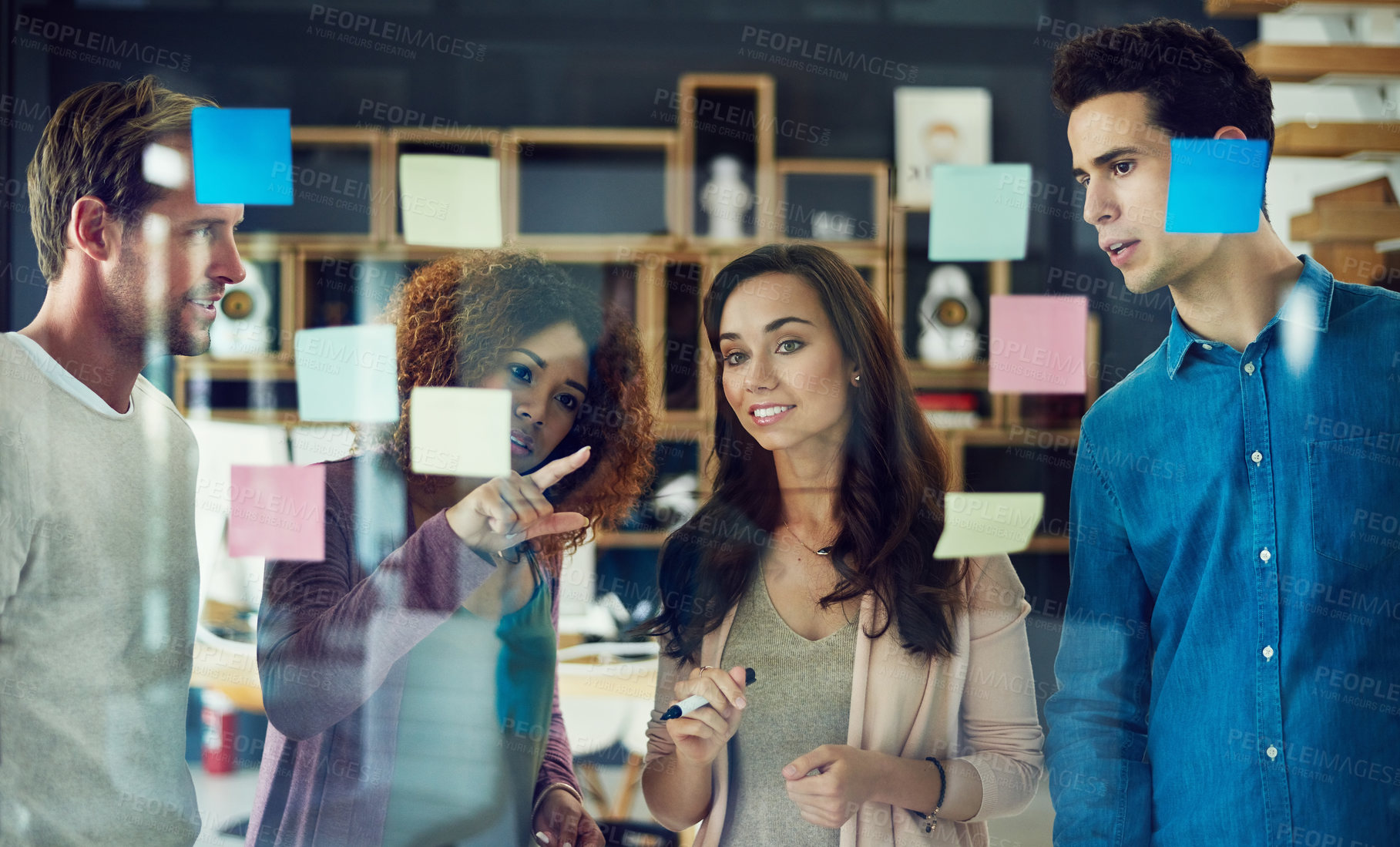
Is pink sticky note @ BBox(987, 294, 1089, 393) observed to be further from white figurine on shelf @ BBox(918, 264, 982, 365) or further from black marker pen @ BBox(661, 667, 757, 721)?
black marker pen @ BBox(661, 667, 757, 721)

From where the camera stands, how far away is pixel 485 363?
1204 millimetres

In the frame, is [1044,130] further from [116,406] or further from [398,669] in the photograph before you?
[116,406]

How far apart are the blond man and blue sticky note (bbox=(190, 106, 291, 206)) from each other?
0.07 feet

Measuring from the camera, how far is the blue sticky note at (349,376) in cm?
122

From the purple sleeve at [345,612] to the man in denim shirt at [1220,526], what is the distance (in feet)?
2.60

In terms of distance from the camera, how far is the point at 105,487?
1.18 meters

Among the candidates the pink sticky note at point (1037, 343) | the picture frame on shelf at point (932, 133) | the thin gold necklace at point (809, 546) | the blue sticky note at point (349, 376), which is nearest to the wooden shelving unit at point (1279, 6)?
the picture frame on shelf at point (932, 133)

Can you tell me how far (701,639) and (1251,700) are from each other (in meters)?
0.66

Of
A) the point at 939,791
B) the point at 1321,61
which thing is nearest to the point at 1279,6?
the point at 1321,61

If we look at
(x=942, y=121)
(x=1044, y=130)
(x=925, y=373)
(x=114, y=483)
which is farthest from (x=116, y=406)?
(x=1044, y=130)

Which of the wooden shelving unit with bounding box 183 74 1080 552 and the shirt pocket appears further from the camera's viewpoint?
the wooden shelving unit with bounding box 183 74 1080 552

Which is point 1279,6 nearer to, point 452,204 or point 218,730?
point 452,204

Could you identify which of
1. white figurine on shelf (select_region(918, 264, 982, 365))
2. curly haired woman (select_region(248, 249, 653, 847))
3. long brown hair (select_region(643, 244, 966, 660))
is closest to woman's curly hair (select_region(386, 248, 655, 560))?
curly haired woman (select_region(248, 249, 653, 847))

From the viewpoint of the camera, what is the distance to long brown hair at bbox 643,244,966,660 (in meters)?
1.21
